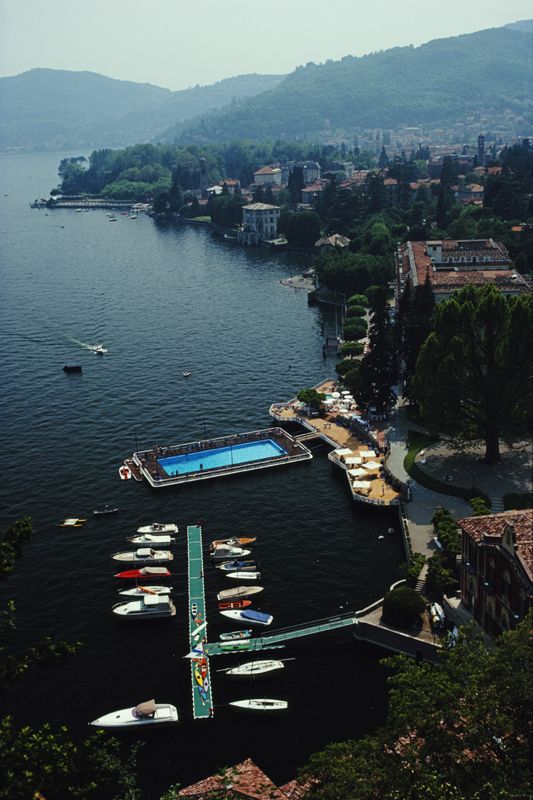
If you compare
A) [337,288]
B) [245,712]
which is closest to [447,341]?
[245,712]

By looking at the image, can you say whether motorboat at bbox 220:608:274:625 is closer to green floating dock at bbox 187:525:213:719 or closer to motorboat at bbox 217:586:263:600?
motorboat at bbox 217:586:263:600

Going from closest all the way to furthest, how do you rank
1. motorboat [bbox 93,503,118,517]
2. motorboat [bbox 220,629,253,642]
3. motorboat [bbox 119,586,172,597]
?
motorboat [bbox 220,629,253,642] < motorboat [bbox 119,586,172,597] < motorboat [bbox 93,503,118,517]

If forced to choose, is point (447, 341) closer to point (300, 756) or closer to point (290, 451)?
point (290, 451)

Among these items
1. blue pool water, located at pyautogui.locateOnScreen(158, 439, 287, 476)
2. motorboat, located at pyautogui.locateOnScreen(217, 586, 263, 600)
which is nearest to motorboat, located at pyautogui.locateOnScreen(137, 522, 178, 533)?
motorboat, located at pyautogui.locateOnScreen(217, 586, 263, 600)

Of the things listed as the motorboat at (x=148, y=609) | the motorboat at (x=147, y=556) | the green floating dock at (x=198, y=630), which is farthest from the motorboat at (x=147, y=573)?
the motorboat at (x=148, y=609)

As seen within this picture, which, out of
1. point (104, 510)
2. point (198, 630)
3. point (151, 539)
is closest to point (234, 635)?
point (198, 630)

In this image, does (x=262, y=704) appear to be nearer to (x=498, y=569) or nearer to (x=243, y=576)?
(x=243, y=576)

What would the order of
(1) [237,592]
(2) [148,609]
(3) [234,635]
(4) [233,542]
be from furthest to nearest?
1. (4) [233,542]
2. (1) [237,592]
3. (2) [148,609]
4. (3) [234,635]
